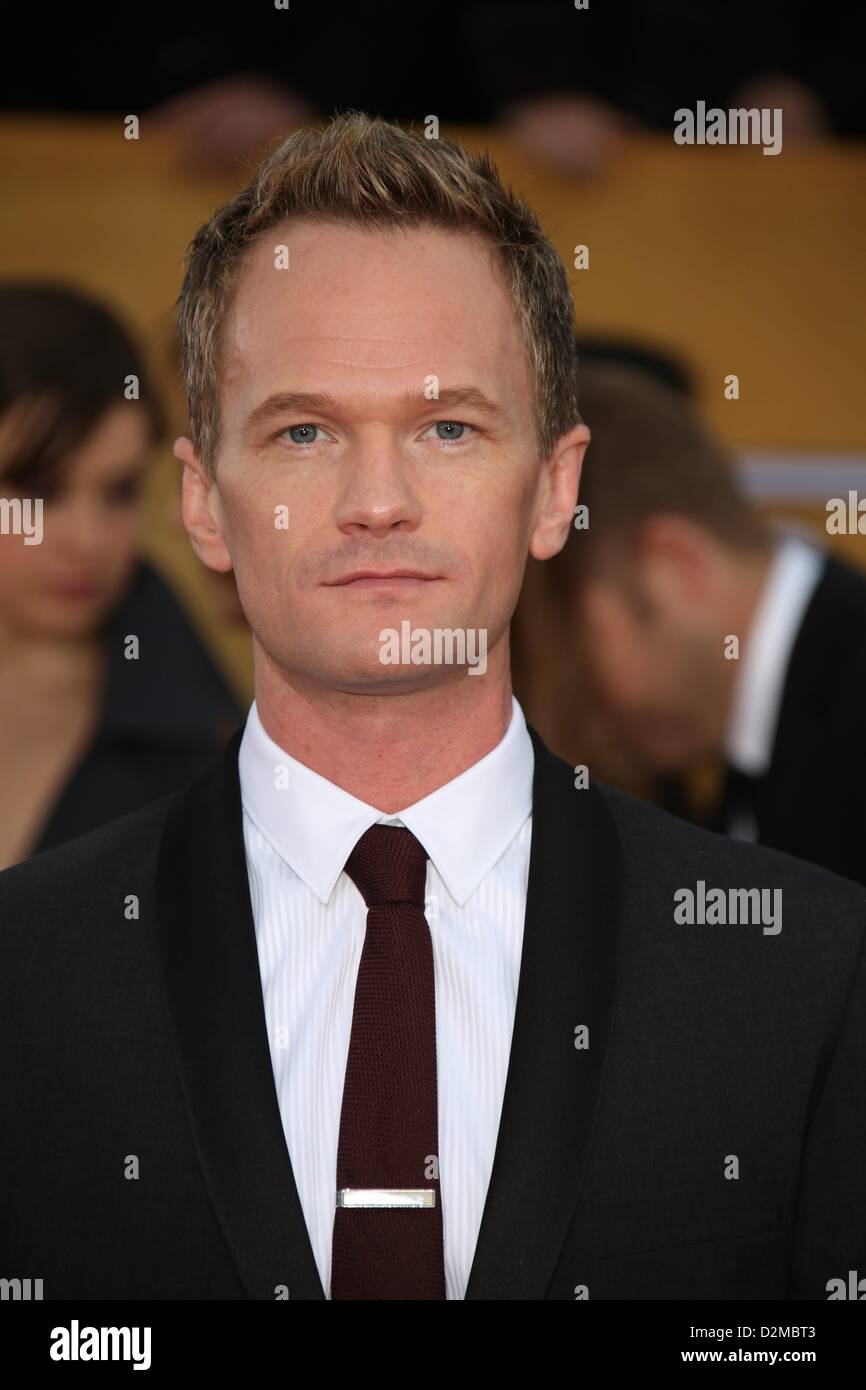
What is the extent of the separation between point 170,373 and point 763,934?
202cm

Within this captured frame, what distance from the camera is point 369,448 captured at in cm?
152

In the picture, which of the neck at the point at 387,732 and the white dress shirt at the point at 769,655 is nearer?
the neck at the point at 387,732

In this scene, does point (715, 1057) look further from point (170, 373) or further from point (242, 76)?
point (242, 76)

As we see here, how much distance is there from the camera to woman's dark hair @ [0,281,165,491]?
3.02 m

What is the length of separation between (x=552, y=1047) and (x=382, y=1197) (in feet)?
0.61

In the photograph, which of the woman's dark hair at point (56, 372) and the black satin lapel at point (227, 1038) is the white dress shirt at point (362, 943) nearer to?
the black satin lapel at point (227, 1038)

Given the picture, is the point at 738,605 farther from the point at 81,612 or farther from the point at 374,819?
the point at 374,819

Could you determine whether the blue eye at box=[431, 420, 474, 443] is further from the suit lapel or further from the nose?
the suit lapel

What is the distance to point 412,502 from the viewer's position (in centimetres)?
150

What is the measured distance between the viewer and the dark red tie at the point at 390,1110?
1421 mm

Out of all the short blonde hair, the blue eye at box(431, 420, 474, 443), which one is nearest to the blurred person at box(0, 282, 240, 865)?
the short blonde hair

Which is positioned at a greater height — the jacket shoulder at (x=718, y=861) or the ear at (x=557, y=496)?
the ear at (x=557, y=496)

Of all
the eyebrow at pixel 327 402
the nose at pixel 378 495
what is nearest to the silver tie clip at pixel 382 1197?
the nose at pixel 378 495

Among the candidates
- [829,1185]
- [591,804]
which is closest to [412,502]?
[591,804]
